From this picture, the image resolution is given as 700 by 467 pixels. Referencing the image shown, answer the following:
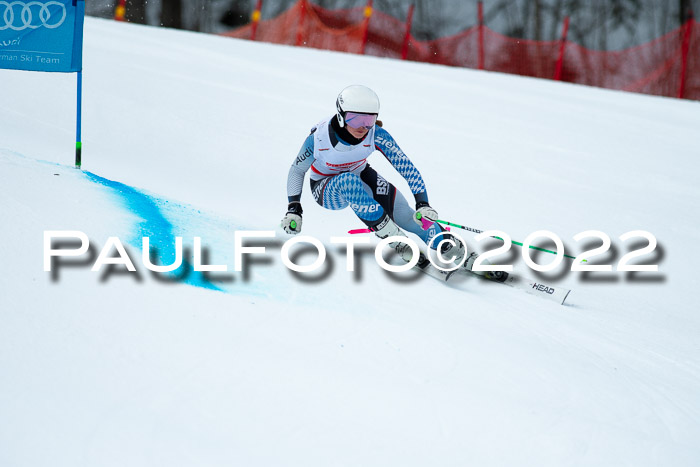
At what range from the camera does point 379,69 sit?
36.3ft

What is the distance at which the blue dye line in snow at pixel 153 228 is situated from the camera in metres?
3.24

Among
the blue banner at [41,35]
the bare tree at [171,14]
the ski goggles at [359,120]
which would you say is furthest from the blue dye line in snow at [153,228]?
the bare tree at [171,14]

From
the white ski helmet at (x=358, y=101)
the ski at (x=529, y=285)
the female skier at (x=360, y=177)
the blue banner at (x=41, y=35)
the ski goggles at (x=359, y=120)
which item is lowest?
the ski at (x=529, y=285)

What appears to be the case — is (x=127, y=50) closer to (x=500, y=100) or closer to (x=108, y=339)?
(x=500, y=100)

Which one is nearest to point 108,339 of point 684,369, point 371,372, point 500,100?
point 371,372

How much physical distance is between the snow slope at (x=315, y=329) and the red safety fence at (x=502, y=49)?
3.55 metres

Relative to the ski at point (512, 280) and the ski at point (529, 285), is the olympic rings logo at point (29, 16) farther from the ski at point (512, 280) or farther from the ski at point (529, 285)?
the ski at point (529, 285)

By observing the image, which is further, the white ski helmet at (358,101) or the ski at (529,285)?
the ski at (529,285)

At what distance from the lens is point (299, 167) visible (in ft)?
14.4

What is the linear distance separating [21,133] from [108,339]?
15.7ft

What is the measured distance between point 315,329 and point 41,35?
3.73m

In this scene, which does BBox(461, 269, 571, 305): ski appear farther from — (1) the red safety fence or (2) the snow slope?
(1) the red safety fence

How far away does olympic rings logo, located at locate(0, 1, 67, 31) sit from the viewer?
4.94 metres

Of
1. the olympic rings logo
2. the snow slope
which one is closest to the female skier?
the snow slope
